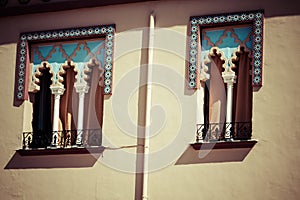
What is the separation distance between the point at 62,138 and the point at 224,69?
2.71m

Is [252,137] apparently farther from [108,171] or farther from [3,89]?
[3,89]

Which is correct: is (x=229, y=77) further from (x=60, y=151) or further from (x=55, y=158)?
(x=55, y=158)

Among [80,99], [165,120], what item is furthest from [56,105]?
[165,120]

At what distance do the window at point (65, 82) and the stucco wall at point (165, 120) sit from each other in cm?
16

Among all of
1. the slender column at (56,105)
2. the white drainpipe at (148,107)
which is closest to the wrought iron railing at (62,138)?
the slender column at (56,105)

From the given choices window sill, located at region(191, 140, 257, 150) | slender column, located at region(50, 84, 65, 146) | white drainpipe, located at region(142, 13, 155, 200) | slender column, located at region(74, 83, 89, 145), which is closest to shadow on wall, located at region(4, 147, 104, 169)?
slender column, located at region(50, 84, 65, 146)

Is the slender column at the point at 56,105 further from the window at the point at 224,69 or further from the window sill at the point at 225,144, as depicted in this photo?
the window sill at the point at 225,144

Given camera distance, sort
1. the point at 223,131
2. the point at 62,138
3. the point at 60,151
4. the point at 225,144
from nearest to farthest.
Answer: the point at 225,144, the point at 223,131, the point at 60,151, the point at 62,138

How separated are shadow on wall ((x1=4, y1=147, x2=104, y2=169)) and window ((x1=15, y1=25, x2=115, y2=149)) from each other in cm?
19

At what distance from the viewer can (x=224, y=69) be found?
2005 cm

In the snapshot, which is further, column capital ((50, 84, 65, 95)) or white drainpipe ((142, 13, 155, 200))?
column capital ((50, 84, 65, 95))

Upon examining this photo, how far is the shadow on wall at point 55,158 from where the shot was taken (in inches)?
797

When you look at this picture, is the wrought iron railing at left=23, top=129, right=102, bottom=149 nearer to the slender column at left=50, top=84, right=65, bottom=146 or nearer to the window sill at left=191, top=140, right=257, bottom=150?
the slender column at left=50, top=84, right=65, bottom=146

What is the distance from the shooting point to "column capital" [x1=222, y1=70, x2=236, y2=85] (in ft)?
65.5
